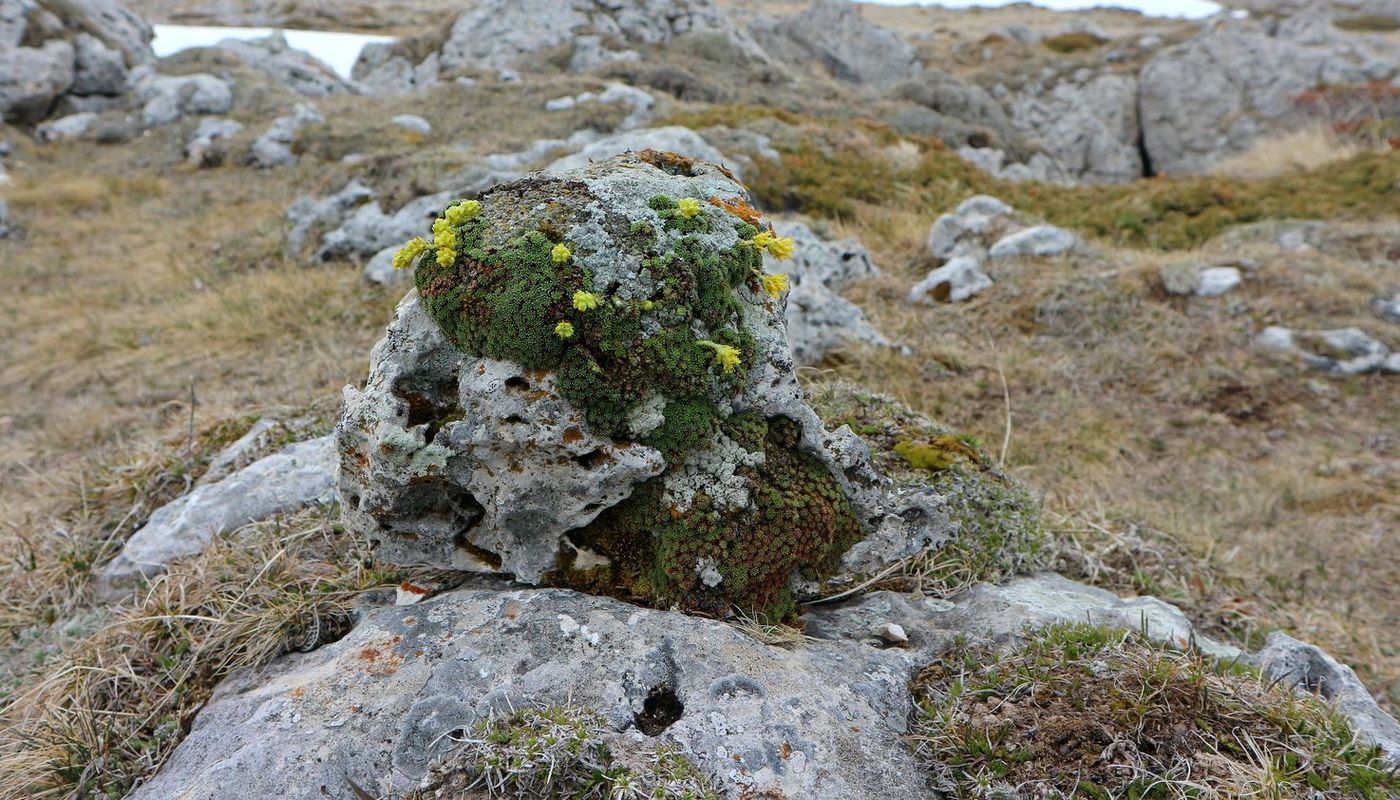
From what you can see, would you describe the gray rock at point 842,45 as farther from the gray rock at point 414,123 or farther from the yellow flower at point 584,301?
the yellow flower at point 584,301

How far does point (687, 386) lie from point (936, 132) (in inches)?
709

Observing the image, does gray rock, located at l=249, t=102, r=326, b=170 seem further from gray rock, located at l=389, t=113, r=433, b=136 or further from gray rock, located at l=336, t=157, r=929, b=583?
gray rock, located at l=336, t=157, r=929, b=583

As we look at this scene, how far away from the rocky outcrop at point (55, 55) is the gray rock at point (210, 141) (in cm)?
435

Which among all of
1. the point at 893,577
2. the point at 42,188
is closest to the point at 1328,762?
the point at 893,577

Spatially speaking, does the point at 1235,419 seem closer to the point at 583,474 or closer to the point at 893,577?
the point at 893,577

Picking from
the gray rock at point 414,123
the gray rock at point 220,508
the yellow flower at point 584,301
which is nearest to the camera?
the yellow flower at point 584,301

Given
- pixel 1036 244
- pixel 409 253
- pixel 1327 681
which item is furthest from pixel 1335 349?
pixel 409 253

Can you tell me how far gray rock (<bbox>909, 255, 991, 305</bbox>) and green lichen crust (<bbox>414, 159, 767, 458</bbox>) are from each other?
271 inches

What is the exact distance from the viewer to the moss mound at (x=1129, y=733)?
2.60 metres

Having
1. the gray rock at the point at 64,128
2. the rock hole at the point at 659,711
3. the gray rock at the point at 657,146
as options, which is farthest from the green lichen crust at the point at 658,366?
the gray rock at the point at 64,128

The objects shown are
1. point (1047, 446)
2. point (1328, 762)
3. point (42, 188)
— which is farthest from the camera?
point (42, 188)

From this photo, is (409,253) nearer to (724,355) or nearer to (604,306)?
(604,306)

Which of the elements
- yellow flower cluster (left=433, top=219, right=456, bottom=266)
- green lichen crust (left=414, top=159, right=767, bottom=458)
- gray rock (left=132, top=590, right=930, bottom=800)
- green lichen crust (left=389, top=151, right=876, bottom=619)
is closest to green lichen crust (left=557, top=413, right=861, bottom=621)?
green lichen crust (left=389, top=151, right=876, bottom=619)

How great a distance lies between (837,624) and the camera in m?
3.52
